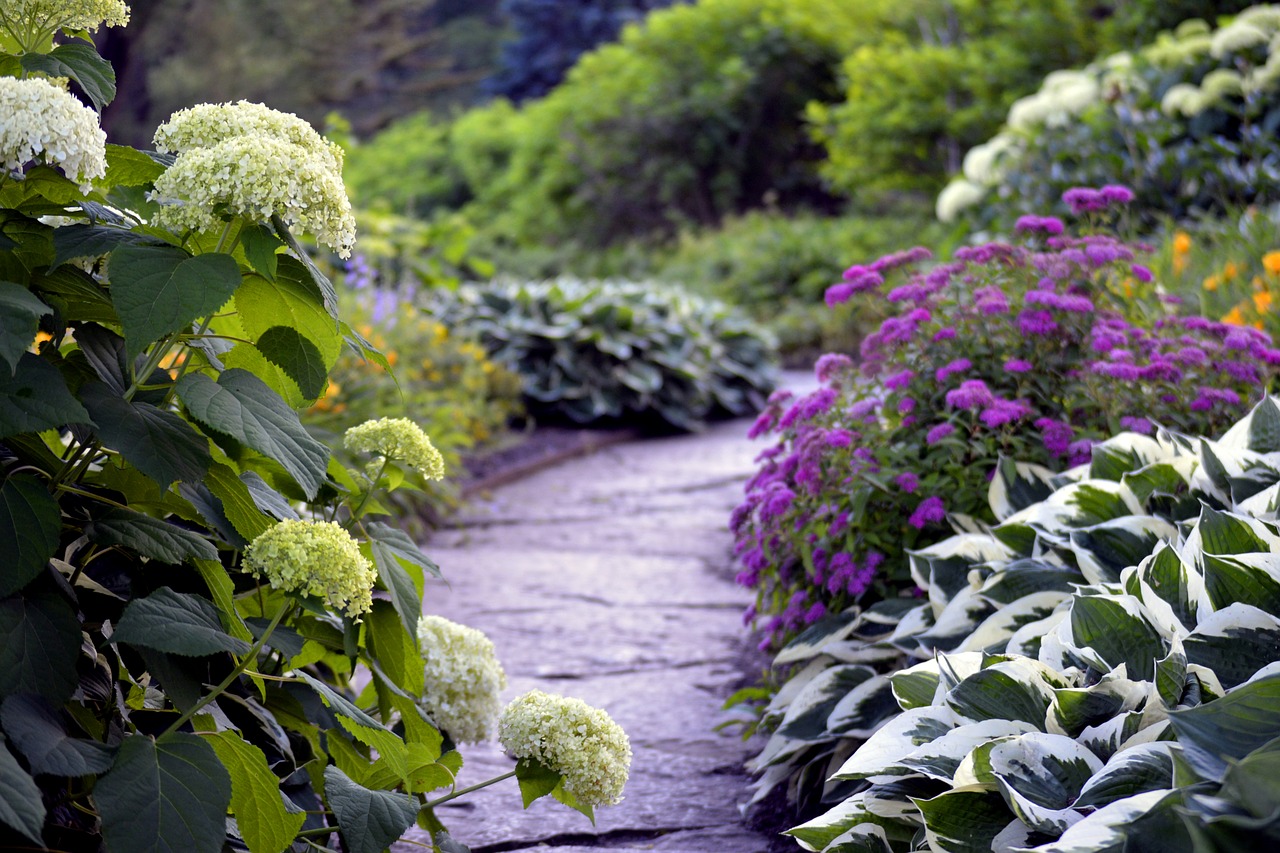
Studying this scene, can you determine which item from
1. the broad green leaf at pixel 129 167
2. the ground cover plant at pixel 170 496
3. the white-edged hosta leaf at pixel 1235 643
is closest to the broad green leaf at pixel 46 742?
the ground cover plant at pixel 170 496

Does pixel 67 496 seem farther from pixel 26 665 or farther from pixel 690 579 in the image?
pixel 690 579

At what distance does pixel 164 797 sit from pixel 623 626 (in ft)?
8.02

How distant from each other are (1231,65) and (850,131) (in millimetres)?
5304

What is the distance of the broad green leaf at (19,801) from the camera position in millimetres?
949

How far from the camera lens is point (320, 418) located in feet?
13.2

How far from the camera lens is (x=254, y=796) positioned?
4.24ft

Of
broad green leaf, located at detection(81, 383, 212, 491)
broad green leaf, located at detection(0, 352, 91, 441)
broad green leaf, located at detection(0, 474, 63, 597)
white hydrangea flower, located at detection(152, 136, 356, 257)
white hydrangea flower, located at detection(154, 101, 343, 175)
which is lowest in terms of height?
broad green leaf, located at detection(0, 474, 63, 597)

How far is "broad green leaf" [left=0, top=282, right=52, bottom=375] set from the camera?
1.05m

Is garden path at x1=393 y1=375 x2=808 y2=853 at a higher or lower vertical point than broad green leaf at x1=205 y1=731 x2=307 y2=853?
lower

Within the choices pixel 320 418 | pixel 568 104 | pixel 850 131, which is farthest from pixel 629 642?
pixel 568 104

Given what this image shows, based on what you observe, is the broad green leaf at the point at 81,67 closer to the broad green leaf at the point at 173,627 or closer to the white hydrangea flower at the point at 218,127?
the white hydrangea flower at the point at 218,127

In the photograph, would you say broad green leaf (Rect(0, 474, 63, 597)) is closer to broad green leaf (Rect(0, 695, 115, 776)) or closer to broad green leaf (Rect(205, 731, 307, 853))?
broad green leaf (Rect(0, 695, 115, 776))

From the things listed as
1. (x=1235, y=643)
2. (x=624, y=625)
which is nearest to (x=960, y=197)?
(x=624, y=625)

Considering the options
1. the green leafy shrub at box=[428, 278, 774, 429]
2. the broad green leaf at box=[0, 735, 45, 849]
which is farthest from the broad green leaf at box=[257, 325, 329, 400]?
the green leafy shrub at box=[428, 278, 774, 429]
